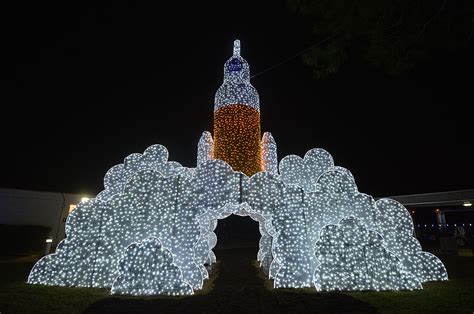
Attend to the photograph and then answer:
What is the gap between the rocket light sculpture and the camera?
528cm

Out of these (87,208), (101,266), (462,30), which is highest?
(462,30)

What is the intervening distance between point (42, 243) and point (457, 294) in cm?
1519

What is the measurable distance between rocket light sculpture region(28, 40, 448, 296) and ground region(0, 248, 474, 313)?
1.01 ft

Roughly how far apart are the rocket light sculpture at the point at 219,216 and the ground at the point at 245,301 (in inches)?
12.1

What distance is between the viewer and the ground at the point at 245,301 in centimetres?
412

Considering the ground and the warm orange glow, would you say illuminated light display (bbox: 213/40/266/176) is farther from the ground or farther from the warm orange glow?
the ground

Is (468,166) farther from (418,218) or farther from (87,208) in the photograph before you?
(87,208)

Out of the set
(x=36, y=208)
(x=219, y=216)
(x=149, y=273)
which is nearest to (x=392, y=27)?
(x=219, y=216)

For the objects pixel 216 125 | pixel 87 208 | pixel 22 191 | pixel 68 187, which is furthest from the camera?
pixel 68 187

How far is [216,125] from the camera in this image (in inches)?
281

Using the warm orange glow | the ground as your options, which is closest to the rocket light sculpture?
the ground

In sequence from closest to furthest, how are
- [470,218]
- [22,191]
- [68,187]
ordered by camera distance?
[22,191] < [68,187] < [470,218]

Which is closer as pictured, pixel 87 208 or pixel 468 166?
pixel 87 208

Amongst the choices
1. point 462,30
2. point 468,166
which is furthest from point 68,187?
point 468,166
